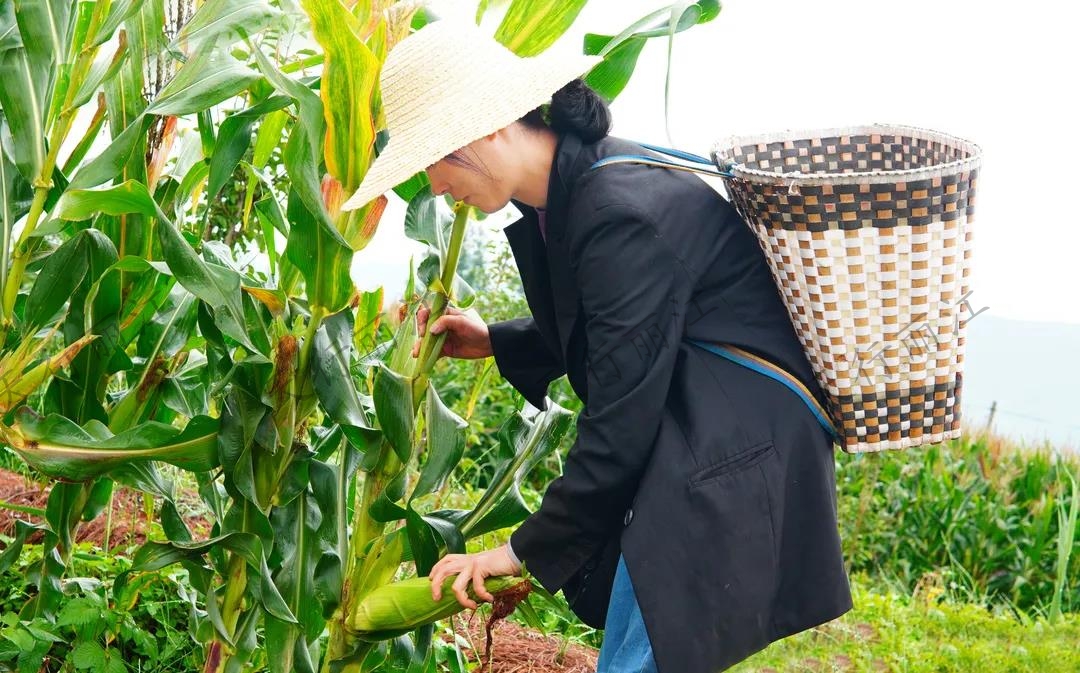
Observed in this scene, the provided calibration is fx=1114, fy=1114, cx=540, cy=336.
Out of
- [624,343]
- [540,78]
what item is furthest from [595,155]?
[624,343]

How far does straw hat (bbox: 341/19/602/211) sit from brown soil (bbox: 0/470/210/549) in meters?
1.70

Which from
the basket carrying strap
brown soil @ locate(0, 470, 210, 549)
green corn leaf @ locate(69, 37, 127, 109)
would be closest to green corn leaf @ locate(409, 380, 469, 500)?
the basket carrying strap

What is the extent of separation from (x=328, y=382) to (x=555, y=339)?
0.43 m

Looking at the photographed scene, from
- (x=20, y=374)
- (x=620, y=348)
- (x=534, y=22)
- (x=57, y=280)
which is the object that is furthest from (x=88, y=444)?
(x=534, y=22)

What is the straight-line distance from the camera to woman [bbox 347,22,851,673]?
169cm

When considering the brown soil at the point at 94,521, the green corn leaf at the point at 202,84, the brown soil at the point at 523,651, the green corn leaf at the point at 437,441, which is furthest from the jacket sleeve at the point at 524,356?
the brown soil at the point at 94,521

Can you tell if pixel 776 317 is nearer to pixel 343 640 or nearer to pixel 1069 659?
pixel 343 640

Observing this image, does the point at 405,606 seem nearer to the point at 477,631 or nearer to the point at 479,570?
the point at 479,570

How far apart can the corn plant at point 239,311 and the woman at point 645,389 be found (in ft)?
0.71

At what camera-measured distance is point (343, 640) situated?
2.16 meters

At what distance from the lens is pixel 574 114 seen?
1828 mm

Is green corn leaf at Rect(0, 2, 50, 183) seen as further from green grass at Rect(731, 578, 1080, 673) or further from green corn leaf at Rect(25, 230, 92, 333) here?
green grass at Rect(731, 578, 1080, 673)

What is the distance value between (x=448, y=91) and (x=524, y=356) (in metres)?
0.74

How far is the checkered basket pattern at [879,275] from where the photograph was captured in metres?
1.67
